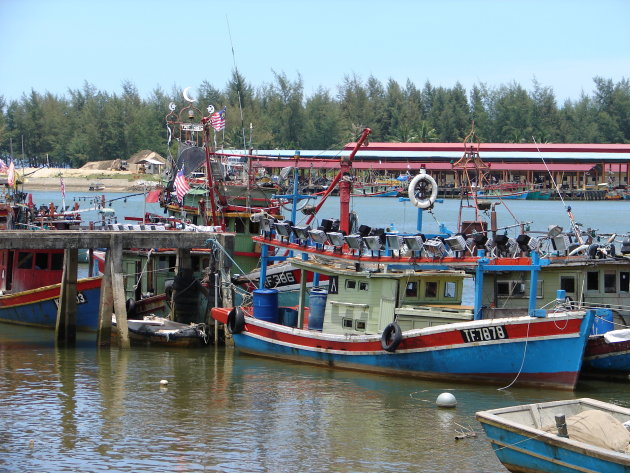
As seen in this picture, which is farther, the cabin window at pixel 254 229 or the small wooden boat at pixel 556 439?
the cabin window at pixel 254 229

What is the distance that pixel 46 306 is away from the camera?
3688 centimetres

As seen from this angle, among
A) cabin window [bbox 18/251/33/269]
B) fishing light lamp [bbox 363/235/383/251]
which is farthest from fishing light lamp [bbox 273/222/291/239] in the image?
cabin window [bbox 18/251/33/269]

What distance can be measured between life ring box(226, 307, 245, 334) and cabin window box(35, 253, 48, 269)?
915cm

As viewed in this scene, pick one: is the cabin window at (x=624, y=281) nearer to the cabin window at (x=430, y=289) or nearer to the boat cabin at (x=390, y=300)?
the boat cabin at (x=390, y=300)

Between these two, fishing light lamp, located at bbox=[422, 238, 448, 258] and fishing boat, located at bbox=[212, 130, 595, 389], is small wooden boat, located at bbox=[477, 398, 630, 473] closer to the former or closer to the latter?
fishing boat, located at bbox=[212, 130, 595, 389]

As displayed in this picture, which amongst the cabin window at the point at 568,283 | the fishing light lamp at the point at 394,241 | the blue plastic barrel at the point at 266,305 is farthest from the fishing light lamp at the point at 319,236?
the cabin window at the point at 568,283

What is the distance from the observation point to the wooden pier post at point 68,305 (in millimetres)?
33438

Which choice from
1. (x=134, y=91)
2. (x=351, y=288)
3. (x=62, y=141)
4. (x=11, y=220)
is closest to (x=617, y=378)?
(x=351, y=288)

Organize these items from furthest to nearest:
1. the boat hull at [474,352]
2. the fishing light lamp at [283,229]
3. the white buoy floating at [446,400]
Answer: the fishing light lamp at [283,229] → the boat hull at [474,352] → the white buoy floating at [446,400]

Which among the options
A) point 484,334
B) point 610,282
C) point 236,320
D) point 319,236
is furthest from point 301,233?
point 610,282

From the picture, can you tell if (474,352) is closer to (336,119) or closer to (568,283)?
(568,283)

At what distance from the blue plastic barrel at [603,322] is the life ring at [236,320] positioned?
992cm

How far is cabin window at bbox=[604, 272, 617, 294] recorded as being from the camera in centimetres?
2917

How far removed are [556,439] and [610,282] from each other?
484 inches
